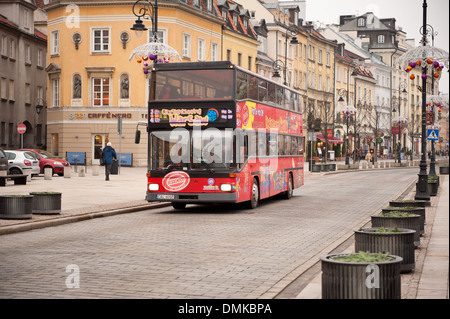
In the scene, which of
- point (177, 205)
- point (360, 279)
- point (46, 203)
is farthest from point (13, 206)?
point (360, 279)

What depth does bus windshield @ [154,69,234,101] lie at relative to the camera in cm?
1955

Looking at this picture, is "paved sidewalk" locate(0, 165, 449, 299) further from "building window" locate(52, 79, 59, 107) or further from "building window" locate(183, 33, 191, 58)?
"building window" locate(52, 79, 59, 107)

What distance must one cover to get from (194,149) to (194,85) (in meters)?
1.61

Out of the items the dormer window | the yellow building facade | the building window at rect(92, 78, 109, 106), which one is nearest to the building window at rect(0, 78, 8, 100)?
the yellow building facade

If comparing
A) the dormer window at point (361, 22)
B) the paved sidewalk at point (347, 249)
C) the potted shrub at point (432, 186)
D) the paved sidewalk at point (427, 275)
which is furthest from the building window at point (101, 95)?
the dormer window at point (361, 22)

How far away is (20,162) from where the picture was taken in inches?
1489

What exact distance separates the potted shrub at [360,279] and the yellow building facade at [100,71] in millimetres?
49982

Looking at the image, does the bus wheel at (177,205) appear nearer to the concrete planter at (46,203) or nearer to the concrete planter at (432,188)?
the concrete planter at (46,203)

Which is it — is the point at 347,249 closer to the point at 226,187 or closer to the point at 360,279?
the point at 360,279

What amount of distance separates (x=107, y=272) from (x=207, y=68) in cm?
1059

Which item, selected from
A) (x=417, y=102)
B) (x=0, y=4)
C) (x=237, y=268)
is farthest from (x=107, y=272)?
(x=417, y=102)

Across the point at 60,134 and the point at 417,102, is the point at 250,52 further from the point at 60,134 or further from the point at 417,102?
the point at 417,102

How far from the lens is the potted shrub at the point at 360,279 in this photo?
660 centimetres
